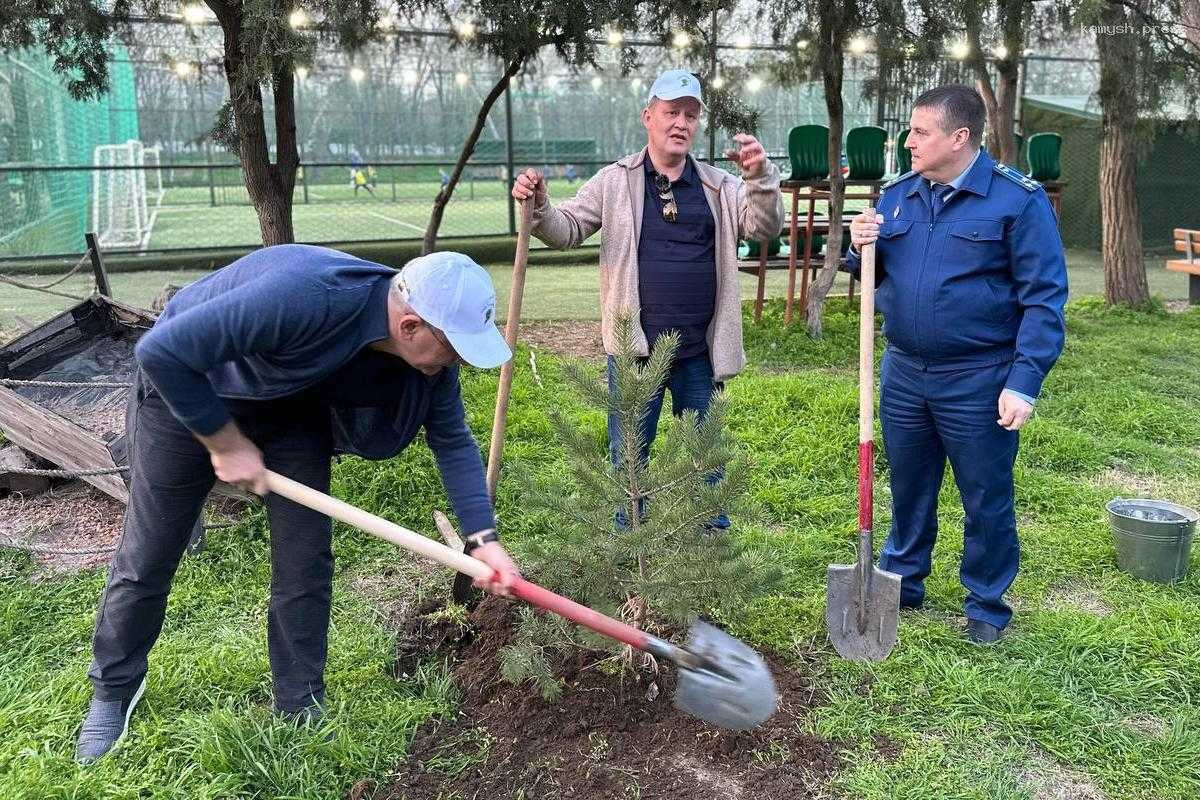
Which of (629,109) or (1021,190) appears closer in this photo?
(1021,190)

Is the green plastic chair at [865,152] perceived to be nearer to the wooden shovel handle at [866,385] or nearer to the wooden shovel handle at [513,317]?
the wooden shovel handle at [866,385]

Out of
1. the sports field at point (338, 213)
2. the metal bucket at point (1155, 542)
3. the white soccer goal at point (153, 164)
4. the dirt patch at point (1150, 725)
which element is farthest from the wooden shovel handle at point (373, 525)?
the white soccer goal at point (153, 164)

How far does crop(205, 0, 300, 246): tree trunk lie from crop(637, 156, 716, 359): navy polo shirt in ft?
9.10

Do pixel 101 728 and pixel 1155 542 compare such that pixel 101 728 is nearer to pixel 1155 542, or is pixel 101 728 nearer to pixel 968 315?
pixel 968 315

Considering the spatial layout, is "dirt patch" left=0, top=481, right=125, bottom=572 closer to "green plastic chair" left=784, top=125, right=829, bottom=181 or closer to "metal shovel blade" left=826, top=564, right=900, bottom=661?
"metal shovel blade" left=826, top=564, right=900, bottom=661

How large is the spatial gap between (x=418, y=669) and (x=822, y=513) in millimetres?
2071

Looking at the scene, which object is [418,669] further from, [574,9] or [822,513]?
[574,9]

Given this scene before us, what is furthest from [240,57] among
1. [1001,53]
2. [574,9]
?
[1001,53]

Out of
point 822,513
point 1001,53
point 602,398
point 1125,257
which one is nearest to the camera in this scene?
point 602,398

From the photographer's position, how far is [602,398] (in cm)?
282

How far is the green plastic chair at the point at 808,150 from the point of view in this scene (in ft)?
28.2

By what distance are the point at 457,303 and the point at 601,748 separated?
4.37ft

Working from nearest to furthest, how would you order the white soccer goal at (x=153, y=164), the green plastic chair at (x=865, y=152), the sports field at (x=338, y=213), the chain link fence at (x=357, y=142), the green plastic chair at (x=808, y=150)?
1. the green plastic chair at (x=808, y=150)
2. the green plastic chair at (x=865, y=152)
3. the chain link fence at (x=357, y=142)
4. the white soccer goal at (x=153, y=164)
5. the sports field at (x=338, y=213)

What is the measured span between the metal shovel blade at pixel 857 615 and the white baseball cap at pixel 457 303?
4.99 feet
